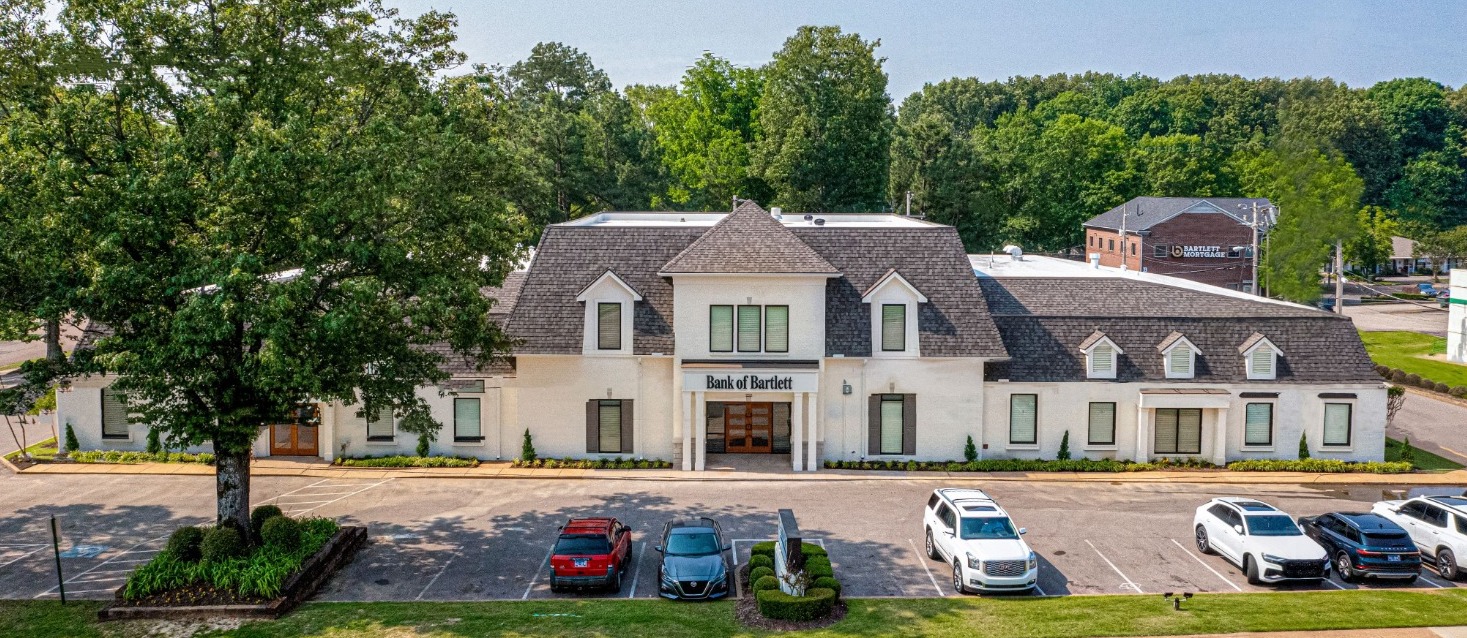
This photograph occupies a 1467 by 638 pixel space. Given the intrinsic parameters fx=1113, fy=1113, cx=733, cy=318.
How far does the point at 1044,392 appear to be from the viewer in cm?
4081

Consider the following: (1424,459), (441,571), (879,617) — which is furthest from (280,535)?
(1424,459)

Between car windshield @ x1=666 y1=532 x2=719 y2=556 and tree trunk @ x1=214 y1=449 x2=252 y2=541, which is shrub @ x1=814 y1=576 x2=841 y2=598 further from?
tree trunk @ x1=214 y1=449 x2=252 y2=541

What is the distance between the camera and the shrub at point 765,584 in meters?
25.8

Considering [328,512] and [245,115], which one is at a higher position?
[245,115]

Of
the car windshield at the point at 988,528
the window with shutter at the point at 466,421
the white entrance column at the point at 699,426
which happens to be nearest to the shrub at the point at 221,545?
the window with shutter at the point at 466,421

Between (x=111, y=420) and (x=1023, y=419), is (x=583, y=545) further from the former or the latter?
(x=111, y=420)

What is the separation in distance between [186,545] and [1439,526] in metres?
32.5

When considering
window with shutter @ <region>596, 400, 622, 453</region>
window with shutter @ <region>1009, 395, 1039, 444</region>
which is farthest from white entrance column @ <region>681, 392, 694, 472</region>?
window with shutter @ <region>1009, 395, 1039, 444</region>

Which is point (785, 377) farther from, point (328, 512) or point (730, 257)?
point (328, 512)

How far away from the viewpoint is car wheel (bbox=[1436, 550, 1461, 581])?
28.8 meters

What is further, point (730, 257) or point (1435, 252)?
point (1435, 252)

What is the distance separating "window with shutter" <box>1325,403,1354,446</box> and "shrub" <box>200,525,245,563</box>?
36902 millimetres

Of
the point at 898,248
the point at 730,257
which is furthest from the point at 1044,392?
the point at 730,257

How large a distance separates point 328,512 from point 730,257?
15672mm
